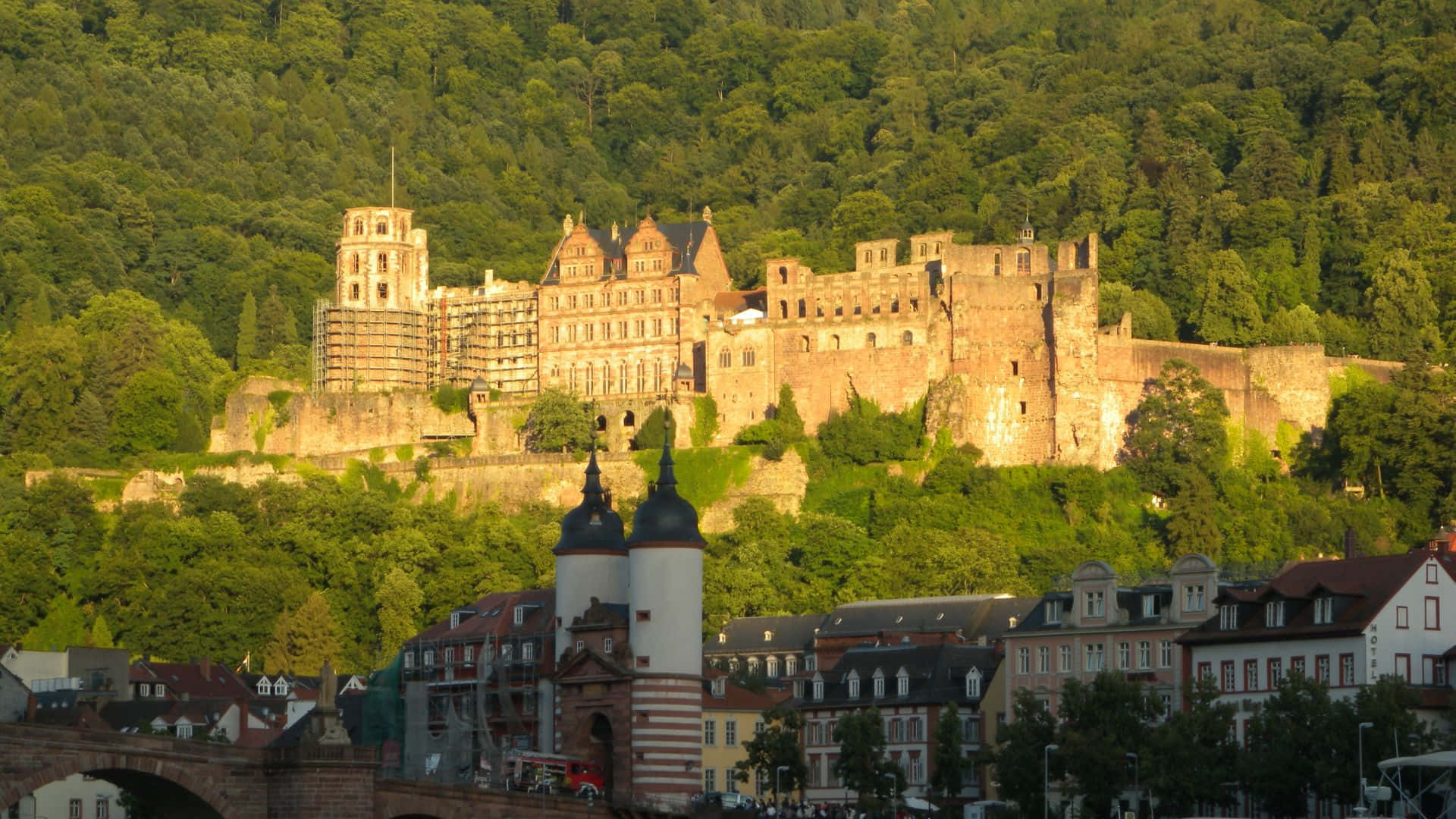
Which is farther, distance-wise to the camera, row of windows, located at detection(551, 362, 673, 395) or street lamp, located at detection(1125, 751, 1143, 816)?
row of windows, located at detection(551, 362, 673, 395)

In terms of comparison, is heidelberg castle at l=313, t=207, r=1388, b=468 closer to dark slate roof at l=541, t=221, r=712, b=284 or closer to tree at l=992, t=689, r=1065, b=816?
dark slate roof at l=541, t=221, r=712, b=284

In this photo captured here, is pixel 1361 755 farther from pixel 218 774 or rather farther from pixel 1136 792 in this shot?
pixel 218 774

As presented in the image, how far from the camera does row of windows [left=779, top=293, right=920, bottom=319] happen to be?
5128 inches

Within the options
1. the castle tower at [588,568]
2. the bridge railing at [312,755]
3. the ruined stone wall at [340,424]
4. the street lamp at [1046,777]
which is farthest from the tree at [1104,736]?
the ruined stone wall at [340,424]

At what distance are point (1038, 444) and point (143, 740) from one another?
6376 centimetres

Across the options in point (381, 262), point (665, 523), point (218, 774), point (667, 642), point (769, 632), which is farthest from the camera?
point (381, 262)

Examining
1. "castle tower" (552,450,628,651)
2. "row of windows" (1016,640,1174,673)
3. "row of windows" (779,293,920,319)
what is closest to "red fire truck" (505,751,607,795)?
"castle tower" (552,450,628,651)

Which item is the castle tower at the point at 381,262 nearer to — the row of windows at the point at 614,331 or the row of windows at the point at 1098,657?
the row of windows at the point at 614,331

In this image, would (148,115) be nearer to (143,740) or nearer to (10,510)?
(10,510)

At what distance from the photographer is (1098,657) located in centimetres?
8550

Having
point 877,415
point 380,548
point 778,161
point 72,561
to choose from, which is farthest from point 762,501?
point 778,161

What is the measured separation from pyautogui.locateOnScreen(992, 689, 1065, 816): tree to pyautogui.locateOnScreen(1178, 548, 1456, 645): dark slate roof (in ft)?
16.8

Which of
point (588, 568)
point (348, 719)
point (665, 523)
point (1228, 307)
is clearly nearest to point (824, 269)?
point (1228, 307)

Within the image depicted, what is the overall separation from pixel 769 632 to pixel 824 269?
5061cm
